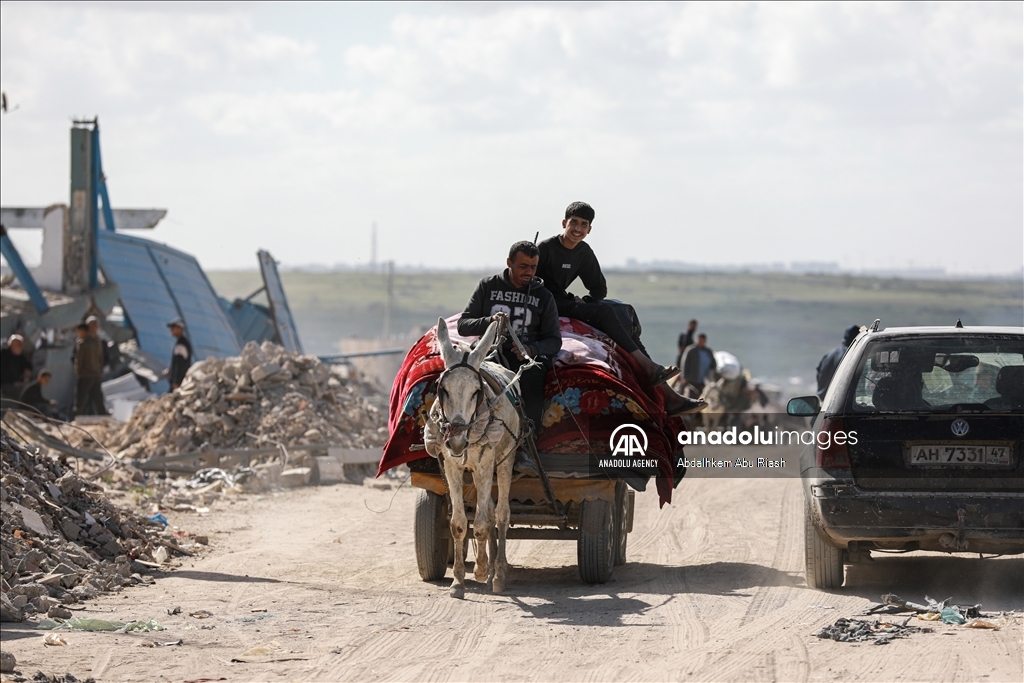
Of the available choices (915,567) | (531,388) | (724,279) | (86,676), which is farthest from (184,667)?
(724,279)

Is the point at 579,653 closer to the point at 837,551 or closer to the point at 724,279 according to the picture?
the point at 837,551

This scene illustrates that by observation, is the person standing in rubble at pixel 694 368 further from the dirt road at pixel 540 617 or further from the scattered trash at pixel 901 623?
the scattered trash at pixel 901 623

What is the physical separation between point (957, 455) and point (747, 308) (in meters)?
147

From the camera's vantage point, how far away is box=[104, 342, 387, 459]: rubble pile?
1897 cm

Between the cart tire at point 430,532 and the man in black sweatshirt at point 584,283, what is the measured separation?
1.91 meters

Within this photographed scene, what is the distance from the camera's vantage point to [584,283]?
36.2 ft

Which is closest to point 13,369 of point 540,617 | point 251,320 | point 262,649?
point 251,320

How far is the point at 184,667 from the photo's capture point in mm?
7168

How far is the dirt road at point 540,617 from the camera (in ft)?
23.4

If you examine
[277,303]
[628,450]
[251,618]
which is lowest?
[251,618]

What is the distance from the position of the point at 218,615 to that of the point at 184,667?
5.83 feet

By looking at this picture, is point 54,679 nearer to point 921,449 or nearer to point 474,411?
point 474,411

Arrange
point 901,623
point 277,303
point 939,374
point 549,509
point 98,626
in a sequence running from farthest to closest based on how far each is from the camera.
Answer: point 277,303
point 549,509
point 939,374
point 98,626
point 901,623

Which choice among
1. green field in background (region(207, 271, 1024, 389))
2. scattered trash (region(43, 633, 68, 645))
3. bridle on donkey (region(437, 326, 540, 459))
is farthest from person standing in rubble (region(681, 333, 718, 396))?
green field in background (region(207, 271, 1024, 389))
